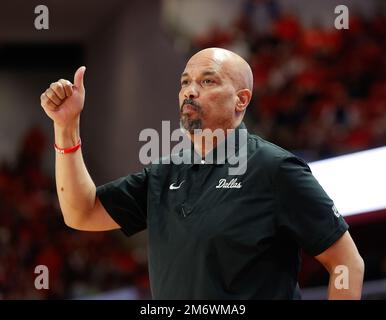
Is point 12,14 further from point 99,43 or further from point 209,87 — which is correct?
point 209,87

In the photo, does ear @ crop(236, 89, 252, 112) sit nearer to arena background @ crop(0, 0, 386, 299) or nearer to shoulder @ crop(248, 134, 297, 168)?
shoulder @ crop(248, 134, 297, 168)

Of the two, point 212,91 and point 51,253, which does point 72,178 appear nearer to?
point 212,91

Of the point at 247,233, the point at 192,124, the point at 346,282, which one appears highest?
the point at 192,124

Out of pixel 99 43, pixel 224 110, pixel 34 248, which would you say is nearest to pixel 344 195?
pixel 224 110

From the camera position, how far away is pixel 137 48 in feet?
18.7

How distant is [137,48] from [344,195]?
3472 millimetres

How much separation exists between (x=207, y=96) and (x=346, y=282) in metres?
0.52

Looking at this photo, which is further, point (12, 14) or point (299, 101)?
point (12, 14)

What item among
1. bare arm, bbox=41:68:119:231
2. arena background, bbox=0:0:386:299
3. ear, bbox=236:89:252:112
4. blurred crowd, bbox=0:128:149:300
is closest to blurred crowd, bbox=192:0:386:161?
arena background, bbox=0:0:386:299

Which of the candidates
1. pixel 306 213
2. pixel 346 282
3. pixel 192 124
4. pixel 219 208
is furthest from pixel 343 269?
pixel 192 124

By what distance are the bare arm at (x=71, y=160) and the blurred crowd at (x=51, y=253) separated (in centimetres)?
266

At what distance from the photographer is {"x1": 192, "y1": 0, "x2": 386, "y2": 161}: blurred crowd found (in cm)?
461

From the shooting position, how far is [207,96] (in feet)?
5.88

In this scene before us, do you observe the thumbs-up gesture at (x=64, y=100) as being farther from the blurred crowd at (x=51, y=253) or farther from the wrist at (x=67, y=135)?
the blurred crowd at (x=51, y=253)
